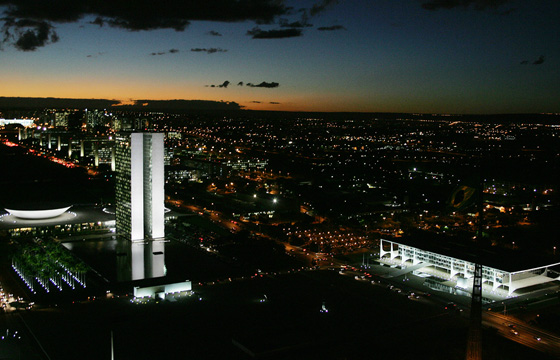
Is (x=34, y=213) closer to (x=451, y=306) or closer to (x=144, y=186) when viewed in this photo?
(x=144, y=186)

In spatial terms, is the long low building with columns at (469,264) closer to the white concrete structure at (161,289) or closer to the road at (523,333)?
the road at (523,333)

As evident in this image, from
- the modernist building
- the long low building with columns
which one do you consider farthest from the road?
the modernist building

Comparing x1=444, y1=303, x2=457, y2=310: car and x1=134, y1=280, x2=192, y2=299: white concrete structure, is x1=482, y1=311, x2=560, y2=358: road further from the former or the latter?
x1=134, y1=280, x2=192, y2=299: white concrete structure

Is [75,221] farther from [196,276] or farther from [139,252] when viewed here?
[196,276]

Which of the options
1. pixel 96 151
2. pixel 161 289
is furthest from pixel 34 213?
pixel 96 151

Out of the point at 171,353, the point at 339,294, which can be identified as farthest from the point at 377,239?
the point at 171,353
